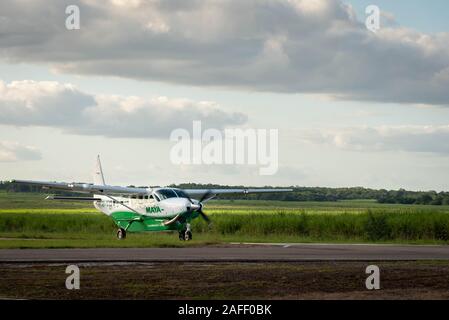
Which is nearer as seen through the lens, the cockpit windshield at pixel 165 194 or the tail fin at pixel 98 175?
the cockpit windshield at pixel 165 194

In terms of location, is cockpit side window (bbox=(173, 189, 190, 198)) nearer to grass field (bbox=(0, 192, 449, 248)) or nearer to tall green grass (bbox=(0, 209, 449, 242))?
grass field (bbox=(0, 192, 449, 248))

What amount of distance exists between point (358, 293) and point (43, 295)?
6.86 m

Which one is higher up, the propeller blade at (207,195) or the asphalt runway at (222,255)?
the propeller blade at (207,195)

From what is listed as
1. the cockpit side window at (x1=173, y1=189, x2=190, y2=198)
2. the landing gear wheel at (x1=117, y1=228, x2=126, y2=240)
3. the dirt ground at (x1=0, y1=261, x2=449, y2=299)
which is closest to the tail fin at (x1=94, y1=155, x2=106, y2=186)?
the landing gear wheel at (x1=117, y1=228, x2=126, y2=240)

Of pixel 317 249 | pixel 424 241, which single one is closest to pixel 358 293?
pixel 317 249

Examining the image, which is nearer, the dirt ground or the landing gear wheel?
the dirt ground

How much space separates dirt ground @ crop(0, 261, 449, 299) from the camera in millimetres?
20375

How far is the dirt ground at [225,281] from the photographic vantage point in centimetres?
2038

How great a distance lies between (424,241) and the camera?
1911 inches

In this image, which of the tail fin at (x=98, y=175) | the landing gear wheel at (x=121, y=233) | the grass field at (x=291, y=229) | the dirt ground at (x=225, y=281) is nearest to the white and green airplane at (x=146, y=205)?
the landing gear wheel at (x=121, y=233)

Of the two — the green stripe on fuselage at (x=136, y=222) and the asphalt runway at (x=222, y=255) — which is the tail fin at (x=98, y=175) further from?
the asphalt runway at (x=222, y=255)

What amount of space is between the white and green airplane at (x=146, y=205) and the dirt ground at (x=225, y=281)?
68.9 feet
